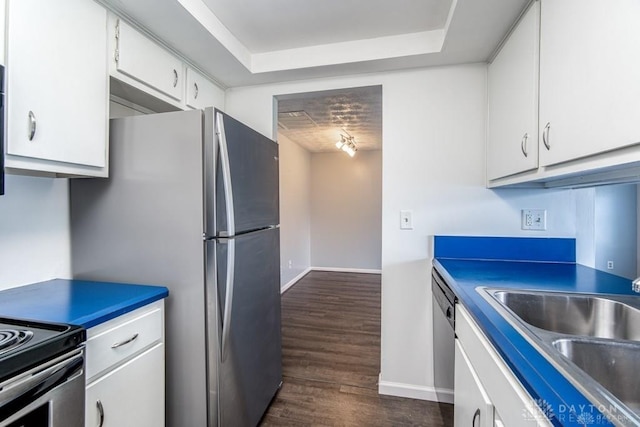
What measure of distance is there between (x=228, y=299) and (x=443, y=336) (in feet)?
3.93

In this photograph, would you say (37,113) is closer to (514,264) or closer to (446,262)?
(446,262)

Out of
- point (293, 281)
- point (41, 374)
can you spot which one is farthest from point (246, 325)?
point (293, 281)

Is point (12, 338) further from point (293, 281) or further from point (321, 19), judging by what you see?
point (293, 281)

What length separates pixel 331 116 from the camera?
3.51 m

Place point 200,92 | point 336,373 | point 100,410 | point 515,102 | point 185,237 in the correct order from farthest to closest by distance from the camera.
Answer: point 336,373 → point 200,92 → point 515,102 → point 185,237 → point 100,410

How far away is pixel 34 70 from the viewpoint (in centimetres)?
107

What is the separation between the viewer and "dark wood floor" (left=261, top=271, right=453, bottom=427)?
5.84 feet

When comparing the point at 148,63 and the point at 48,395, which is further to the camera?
the point at 148,63

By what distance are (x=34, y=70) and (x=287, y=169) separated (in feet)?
11.5

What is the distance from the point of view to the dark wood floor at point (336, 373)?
5.84ft

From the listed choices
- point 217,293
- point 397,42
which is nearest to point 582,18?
point 397,42

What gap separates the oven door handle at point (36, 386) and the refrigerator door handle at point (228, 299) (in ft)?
1.77

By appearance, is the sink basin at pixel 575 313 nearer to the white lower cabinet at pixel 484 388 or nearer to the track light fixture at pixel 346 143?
the white lower cabinet at pixel 484 388

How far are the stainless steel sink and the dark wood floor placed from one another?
1.01 meters
